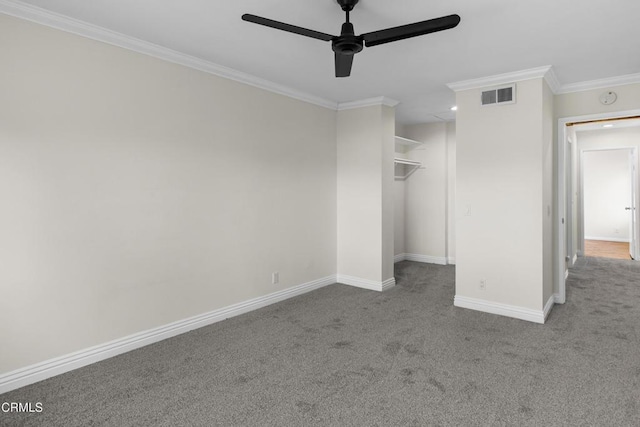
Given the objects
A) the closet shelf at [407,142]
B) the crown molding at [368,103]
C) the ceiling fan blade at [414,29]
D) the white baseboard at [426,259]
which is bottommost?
the white baseboard at [426,259]

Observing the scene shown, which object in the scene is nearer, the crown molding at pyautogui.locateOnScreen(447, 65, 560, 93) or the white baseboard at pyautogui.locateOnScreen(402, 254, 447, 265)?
the crown molding at pyautogui.locateOnScreen(447, 65, 560, 93)

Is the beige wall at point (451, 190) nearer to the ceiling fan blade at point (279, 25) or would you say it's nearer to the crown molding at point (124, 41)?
the crown molding at point (124, 41)

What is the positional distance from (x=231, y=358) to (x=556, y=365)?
2497 mm

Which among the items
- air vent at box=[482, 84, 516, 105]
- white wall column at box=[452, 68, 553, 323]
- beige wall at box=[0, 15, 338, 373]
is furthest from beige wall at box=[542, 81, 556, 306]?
beige wall at box=[0, 15, 338, 373]

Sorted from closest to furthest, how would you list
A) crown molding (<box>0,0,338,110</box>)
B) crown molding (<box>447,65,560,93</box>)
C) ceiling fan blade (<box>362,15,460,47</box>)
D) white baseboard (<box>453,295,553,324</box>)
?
ceiling fan blade (<box>362,15,460,47</box>) → crown molding (<box>0,0,338,110</box>) → crown molding (<box>447,65,560,93</box>) → white baseboard (<box>453,295,553,324</box>)

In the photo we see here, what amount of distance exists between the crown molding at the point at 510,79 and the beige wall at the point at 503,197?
0.06m

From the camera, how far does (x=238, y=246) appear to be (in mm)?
3926

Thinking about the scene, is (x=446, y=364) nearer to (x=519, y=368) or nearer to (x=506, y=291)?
(x=519, y=368)

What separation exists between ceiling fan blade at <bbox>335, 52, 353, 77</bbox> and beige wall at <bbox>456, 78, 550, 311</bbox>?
6.68ft

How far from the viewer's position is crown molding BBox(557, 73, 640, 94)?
12.5ft

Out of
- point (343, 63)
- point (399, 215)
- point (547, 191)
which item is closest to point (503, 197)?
point (547, 191)

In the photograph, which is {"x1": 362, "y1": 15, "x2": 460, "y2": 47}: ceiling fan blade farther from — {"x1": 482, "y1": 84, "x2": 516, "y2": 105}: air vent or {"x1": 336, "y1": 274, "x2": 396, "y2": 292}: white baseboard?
{"x1": 336, "y1": 274, "x2": 396, "y2": 292}: white baseboard

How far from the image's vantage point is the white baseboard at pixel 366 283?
4.88m

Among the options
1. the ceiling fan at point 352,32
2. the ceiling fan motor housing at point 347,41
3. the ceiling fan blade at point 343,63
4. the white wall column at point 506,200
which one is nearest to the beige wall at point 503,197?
the white wall column at point 506,200
